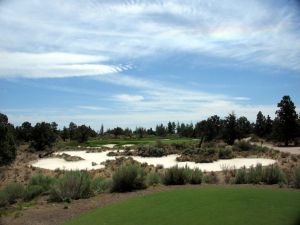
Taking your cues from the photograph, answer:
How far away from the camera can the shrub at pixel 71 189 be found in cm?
1430

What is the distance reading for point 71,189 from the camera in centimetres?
1463

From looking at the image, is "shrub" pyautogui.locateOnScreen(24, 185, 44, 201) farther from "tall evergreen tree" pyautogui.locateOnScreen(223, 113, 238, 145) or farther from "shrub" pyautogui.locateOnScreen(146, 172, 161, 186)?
"tall evergreen tree" pyautogui.locateOnScreen(223, 113, 238, 145)

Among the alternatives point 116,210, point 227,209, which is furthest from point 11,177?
point 227,209

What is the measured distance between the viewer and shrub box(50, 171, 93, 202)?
14.3m

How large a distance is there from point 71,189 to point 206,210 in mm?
6082

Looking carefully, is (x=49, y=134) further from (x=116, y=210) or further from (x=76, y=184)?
(x=116, y=210)

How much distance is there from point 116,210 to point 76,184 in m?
3.76

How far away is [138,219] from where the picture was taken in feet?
33.0

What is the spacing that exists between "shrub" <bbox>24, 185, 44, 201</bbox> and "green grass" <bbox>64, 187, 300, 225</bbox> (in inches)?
197

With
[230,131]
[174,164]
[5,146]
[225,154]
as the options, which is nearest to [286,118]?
[230,131]

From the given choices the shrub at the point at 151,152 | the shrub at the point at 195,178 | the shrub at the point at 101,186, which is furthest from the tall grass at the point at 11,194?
the shrub at the point at 151,152

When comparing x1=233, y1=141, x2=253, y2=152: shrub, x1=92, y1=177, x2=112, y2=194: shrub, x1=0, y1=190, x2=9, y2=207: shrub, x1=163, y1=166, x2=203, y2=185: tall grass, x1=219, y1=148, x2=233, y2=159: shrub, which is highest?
x1=233, y1=141, x2=253, y2=152: shrub

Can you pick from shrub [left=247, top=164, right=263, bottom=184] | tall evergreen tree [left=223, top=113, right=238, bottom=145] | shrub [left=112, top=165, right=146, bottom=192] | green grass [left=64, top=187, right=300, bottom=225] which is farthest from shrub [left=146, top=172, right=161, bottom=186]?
tall evergreen tree [left=223, top=113, right=238, bottom=145]

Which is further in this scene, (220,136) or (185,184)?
(220,136)
